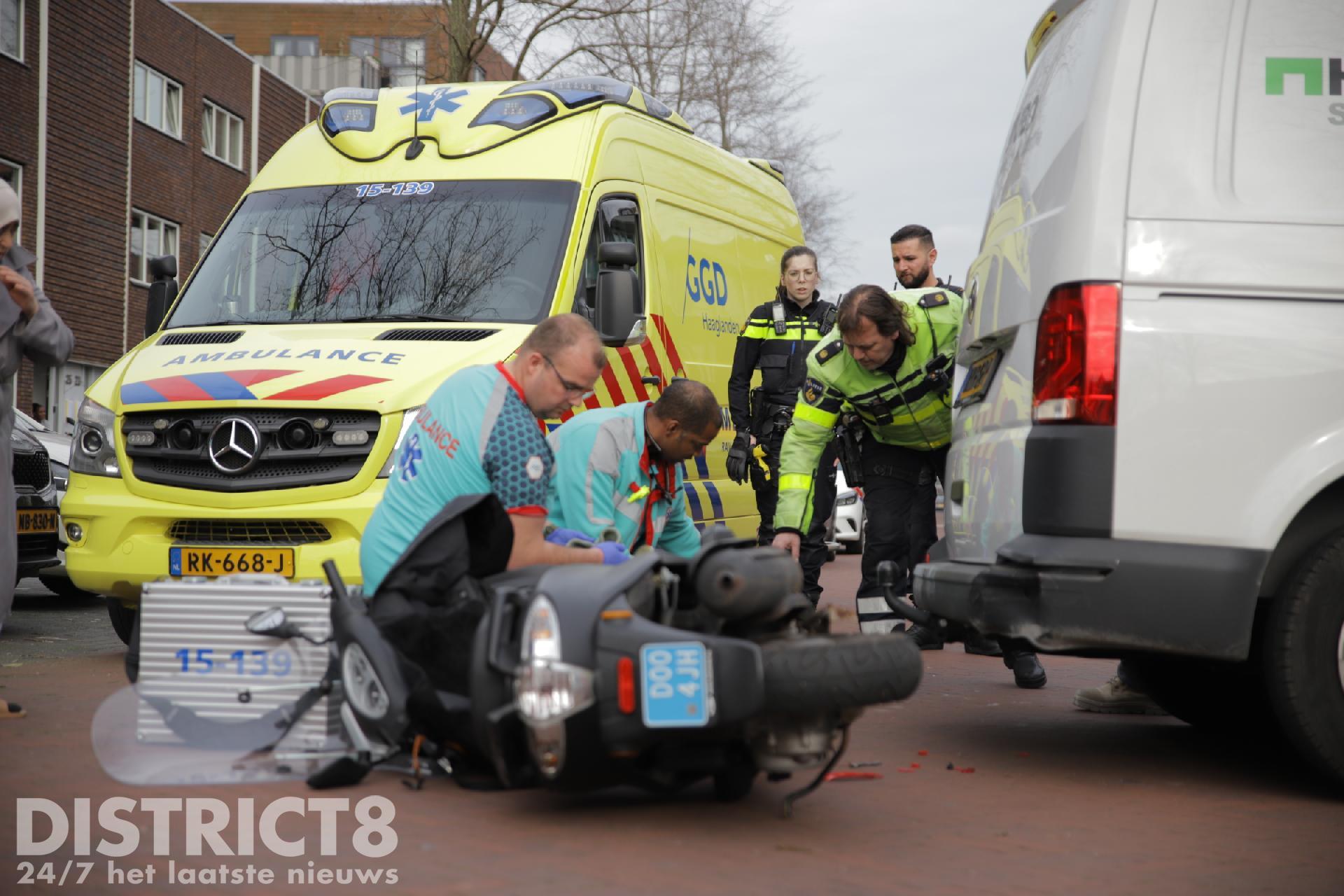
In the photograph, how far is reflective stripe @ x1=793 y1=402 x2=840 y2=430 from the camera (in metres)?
6.83

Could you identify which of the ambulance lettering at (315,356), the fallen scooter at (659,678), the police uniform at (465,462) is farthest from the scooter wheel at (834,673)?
the ambulance lettering at (315,356)

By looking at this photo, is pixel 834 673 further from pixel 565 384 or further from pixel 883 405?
pixel 883 405

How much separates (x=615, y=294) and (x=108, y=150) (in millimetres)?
23302

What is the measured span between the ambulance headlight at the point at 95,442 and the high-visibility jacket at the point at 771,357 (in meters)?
3.60

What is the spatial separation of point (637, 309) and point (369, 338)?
4.76ft

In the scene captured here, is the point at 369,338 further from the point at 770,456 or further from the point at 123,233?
the point at 123,233

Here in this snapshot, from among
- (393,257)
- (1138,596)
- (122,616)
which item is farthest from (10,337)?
(1138,596)

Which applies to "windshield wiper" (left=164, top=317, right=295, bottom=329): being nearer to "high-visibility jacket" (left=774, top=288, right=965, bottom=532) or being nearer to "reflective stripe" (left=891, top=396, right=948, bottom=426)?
"high-visibility jacket" (left=774, top=288, right=965, bottom=532)

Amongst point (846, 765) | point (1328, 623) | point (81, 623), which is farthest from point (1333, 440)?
point (81, 623)

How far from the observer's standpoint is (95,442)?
7371 mm

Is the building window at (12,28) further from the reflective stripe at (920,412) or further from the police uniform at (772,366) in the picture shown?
the reflective stripe at (920,412)

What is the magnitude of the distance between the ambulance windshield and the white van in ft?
11.3

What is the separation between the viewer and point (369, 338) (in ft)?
24.0

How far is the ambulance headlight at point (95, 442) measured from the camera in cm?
729
